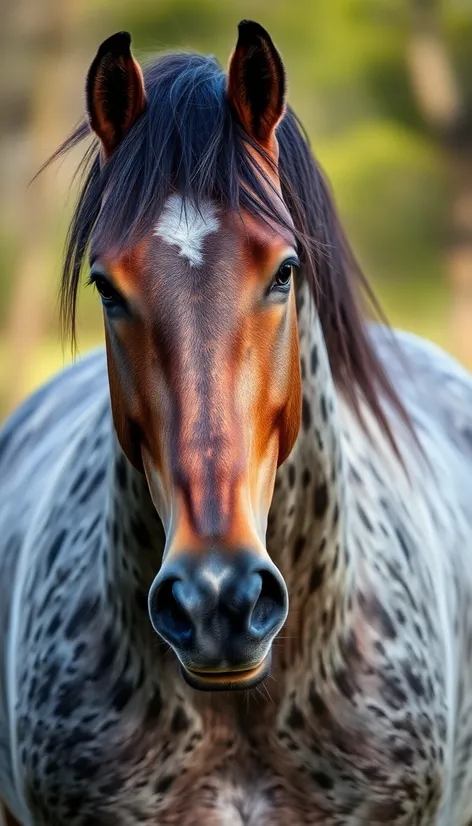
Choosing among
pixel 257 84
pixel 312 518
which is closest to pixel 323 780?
pixel 312 518

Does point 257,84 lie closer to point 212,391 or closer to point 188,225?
point 188,225

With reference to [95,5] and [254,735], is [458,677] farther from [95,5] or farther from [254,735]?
[95,5]

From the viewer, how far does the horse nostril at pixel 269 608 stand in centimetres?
156

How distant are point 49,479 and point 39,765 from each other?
0.74 metres

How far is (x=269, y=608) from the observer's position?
5.19ft

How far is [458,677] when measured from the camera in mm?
2434

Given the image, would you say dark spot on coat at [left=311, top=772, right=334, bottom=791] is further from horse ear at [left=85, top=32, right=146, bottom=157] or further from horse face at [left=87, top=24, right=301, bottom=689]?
horse ear at [left=85, top=32, right=146, bottom=157]

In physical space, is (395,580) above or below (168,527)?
below

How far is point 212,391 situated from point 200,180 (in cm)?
31

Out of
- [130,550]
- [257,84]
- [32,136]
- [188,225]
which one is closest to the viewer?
[188,225]

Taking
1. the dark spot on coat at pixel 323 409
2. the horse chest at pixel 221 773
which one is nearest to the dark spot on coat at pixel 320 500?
the dark spot on coat at pixel 323 409

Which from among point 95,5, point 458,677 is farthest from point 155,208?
point 95,5

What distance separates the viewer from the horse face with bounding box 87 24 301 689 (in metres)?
1.54

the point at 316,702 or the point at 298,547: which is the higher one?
the point at 298,547
